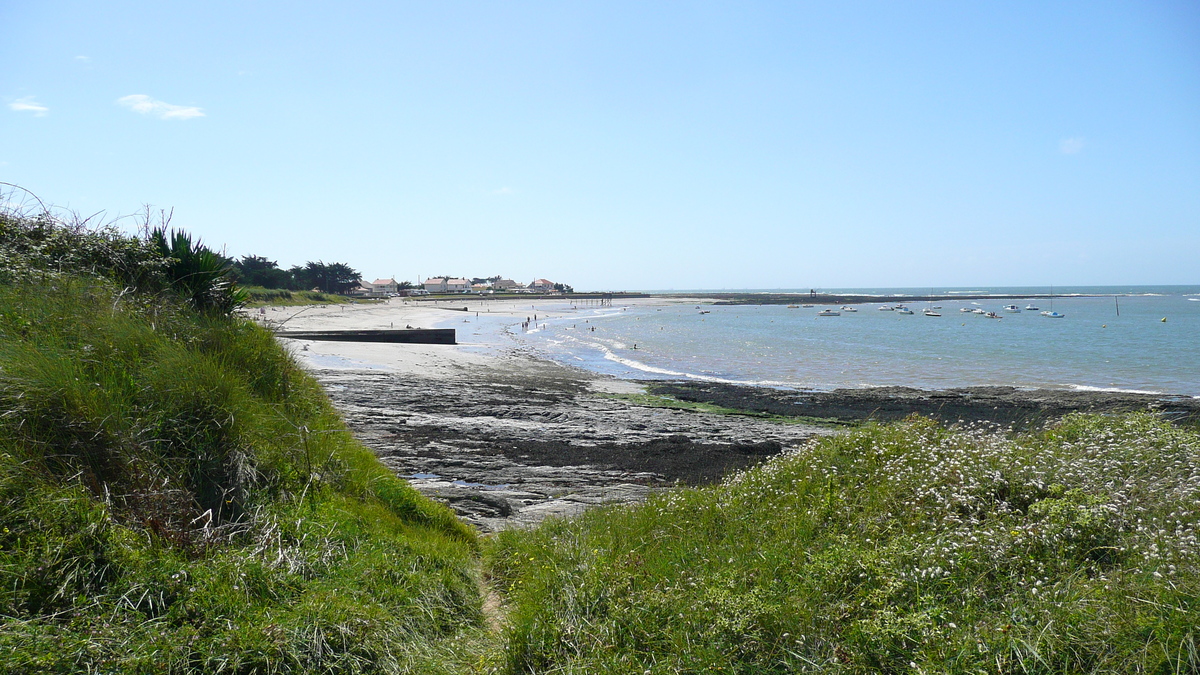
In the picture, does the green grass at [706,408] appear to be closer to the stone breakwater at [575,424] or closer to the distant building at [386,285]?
the stone breakwater at [575,424]

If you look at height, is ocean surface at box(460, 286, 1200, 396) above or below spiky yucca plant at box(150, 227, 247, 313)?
below

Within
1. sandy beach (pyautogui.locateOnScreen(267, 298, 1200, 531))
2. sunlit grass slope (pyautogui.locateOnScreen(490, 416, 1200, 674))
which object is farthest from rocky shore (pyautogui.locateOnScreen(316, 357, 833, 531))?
sunlit grass slope (pyautogui.locateOnScreen(490, 416, 1200, 674))

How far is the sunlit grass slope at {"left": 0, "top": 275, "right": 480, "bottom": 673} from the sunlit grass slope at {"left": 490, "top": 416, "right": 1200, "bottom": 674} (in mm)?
956

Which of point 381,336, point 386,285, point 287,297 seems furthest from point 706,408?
point 386,285

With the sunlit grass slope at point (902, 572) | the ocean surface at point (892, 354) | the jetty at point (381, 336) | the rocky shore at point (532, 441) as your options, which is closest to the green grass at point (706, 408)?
the rocky shore at point (532, 441)

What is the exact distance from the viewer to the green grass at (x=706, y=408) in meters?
19.0

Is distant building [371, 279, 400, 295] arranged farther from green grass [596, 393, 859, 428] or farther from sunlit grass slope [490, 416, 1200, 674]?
sunlit grass slope [490, 416, 1200, 674]

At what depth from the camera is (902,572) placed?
4.21 meters

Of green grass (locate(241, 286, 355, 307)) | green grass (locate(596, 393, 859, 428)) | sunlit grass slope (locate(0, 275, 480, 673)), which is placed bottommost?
green grass (locate(596, 393, 859, 428))

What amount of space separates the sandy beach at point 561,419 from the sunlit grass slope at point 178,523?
3.08m

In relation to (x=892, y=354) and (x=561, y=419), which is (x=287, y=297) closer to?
(x=892, y=354)

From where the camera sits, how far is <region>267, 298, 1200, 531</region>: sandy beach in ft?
35.9

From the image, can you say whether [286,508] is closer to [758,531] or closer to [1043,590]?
[758,531]

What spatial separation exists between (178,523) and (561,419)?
44.0 ft
